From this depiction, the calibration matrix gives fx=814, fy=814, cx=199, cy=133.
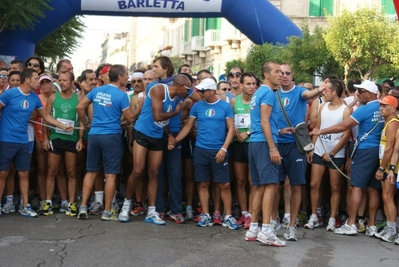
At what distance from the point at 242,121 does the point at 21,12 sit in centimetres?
824

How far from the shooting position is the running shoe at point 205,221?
10.3 meters

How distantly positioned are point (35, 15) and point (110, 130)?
27.1 ft

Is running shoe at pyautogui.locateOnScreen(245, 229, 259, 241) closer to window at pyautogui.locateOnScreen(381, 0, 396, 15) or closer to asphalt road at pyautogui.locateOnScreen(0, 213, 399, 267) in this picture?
asphalt road at pyautogui.locateOnScreen(0, 213, 399, 267)

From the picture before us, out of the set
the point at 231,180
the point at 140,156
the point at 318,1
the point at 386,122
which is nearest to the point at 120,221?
the point at 140,156

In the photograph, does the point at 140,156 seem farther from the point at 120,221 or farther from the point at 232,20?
the point at 232,20

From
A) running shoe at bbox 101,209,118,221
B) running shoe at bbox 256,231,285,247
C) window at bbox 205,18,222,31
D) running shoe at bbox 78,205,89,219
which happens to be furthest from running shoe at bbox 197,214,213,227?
window at bbox 205,18,222,31

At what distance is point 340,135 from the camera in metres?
10.7

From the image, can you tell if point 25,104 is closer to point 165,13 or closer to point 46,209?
point 46,209

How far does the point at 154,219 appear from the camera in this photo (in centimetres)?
1028

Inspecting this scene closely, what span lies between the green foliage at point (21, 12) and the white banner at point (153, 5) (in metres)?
1.30

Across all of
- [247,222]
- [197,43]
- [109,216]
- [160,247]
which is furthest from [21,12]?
[197,43]

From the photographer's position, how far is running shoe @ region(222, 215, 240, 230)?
10.2 metres

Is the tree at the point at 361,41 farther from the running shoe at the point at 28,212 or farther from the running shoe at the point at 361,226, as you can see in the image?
the running shoe at the point at 28,212

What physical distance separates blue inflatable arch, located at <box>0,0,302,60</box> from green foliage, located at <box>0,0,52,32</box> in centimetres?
56
